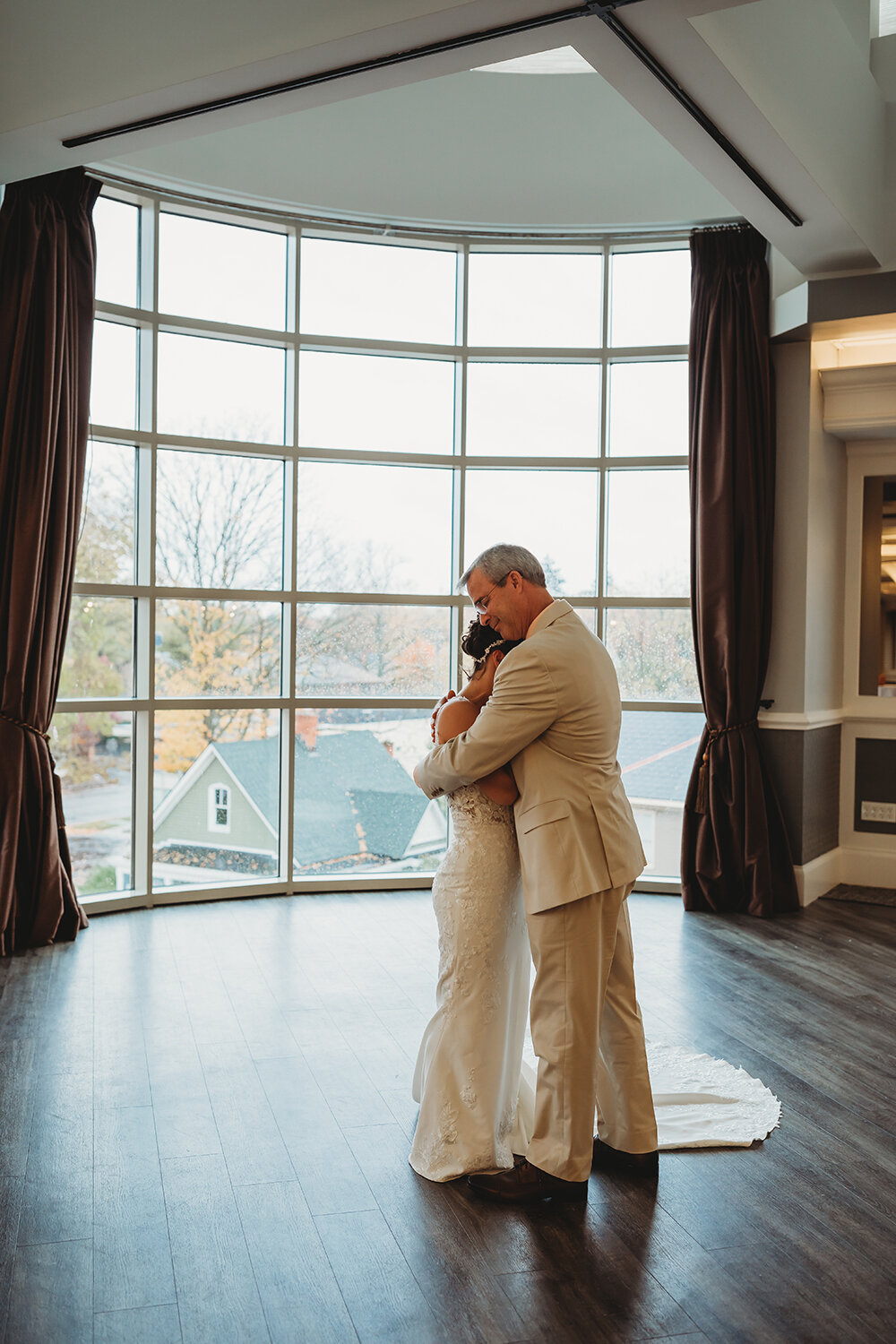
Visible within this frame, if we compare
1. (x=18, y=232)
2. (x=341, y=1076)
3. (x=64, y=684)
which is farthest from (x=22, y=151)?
(x=341, y=1076)

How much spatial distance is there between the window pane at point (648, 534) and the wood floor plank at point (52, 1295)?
15.6ft

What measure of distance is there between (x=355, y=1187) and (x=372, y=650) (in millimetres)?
3820

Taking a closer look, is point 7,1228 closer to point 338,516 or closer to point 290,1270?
point 290,1270

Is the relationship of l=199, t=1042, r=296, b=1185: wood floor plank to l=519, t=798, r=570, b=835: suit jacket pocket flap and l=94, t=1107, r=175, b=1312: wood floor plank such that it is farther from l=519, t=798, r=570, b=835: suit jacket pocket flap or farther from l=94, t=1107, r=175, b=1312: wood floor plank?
l=519, t=798, r=570, b=835: suit jacket pocket flap

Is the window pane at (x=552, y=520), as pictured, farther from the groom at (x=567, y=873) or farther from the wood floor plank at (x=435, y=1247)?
the wood floor plank at (x=435, y=1247)

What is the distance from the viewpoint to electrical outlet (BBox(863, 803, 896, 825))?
657 centimetres

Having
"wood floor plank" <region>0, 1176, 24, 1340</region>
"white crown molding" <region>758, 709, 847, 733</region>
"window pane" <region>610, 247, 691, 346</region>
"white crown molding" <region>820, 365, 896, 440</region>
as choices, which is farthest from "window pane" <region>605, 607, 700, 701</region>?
"wood floor plank" <region>0, 1176, 24, 1340</region>

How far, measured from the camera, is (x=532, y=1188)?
2.76 metres

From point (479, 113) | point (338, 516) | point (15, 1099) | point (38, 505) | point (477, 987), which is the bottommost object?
point (15, 1099)

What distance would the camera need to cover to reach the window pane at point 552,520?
646 cm

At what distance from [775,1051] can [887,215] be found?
4123 millimetres

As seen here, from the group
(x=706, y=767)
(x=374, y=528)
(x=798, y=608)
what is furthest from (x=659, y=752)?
(x=374, y=528)

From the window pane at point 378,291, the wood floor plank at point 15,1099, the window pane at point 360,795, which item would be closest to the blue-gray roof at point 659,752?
the window pane at point 360,795

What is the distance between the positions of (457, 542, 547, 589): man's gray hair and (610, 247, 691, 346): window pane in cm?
381
